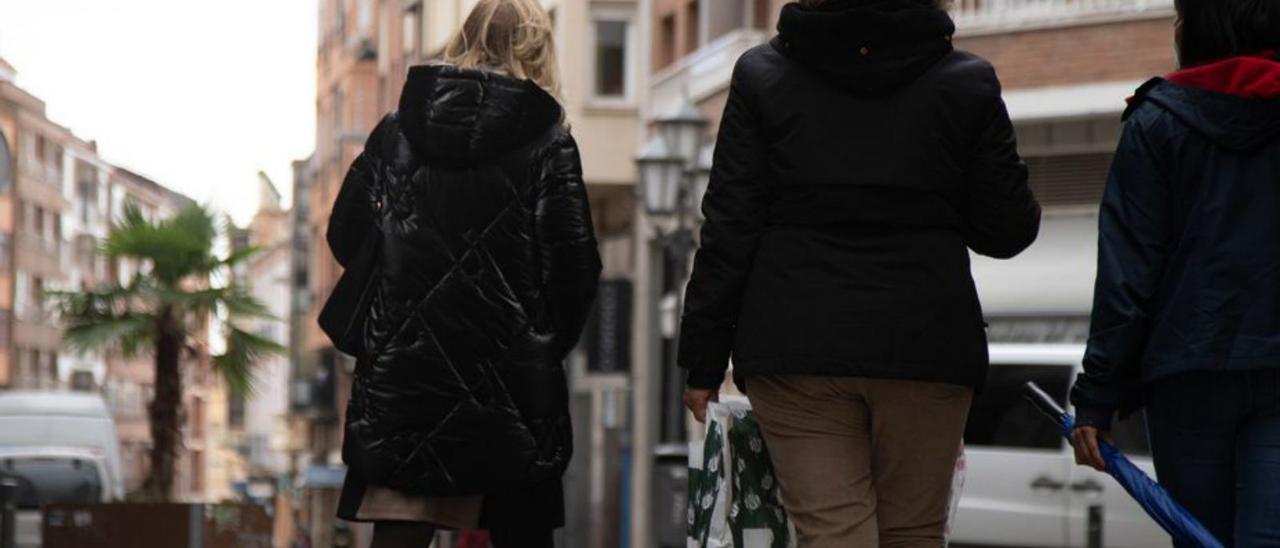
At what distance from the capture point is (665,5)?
40.2m

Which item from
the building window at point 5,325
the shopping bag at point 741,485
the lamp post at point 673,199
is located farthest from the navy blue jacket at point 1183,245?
the building window at point 5,325

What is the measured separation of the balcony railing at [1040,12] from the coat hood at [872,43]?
21.7 m

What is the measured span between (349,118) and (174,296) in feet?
130

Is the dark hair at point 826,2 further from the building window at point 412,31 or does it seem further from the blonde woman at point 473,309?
the building window at point 412,31

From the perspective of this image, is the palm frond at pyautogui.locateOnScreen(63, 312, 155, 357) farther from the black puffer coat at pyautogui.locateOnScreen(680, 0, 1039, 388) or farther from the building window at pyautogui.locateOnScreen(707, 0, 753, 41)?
the black puffer coat at pyautogui.locateOnScreen(680, 0, 1039, 388)

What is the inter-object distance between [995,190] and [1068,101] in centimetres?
2312

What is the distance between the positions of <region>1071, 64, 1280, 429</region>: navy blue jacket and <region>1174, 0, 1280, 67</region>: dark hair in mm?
112

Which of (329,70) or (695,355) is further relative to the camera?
(329,70)

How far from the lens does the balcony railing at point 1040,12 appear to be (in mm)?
27719

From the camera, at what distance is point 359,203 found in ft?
23.9

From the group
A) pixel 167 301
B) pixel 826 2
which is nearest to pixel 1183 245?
pixel 826 2

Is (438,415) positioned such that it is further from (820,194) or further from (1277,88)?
(1277,88)

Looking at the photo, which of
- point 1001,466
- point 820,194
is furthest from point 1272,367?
point 1001,466

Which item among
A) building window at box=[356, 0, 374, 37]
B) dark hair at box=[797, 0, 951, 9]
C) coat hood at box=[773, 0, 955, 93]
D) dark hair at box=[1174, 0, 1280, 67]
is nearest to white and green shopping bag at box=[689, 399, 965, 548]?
coat hood at box=[773, 0, 955, 93]
